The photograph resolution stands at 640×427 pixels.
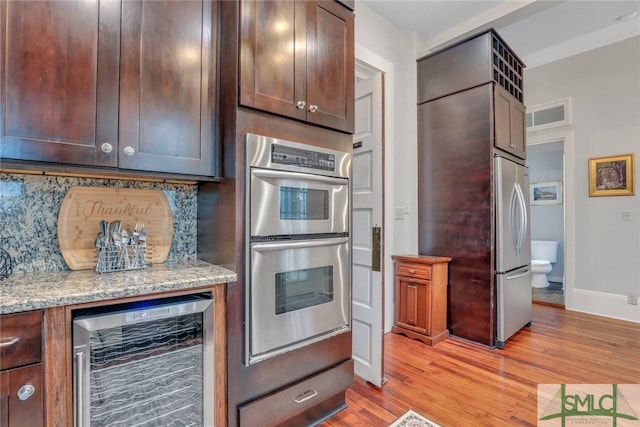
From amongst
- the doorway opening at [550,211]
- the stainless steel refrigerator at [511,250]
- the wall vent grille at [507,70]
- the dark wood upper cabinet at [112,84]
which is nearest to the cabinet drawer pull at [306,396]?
the dark wood upper cabinet at [112,84]

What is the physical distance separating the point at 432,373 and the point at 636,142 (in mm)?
3481

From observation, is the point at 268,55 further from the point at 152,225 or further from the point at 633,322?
the point at 633,322

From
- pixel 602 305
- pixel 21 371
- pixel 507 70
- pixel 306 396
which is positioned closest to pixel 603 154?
pixel 507 70

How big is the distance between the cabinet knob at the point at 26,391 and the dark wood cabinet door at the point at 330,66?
158 cm

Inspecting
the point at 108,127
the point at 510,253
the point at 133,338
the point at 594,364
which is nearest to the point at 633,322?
the point at 594,364

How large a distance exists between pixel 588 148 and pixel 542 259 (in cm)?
245

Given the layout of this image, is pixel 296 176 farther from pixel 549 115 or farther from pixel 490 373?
pixel 549 115

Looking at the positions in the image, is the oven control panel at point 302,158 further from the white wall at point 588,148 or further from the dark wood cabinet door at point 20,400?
the white wall at point 588,148

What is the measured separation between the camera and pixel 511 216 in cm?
300

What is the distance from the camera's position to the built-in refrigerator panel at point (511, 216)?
2.87m

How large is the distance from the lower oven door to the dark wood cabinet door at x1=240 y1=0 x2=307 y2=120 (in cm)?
72

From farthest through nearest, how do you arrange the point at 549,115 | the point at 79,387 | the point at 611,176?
1. the point at 549,115
2. the point at 611,176
3. the point at 79,387

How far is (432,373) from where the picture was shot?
239 centimetres

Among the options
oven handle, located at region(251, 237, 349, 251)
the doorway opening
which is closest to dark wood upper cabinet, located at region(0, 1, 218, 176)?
oven handle, located at region(251, 237, 349, 251)
